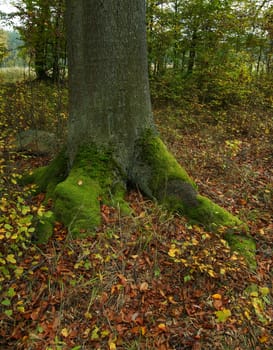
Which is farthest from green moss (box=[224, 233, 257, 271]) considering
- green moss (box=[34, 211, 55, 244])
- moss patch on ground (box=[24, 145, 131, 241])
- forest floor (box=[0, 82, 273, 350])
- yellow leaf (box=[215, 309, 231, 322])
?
green moss (box=[34, 211, 55, 244])

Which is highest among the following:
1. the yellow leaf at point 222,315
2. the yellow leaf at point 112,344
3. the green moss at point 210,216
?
the green moss at point 210,216

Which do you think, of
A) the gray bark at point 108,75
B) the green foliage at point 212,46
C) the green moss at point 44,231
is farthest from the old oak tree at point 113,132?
the green foliage at point 212,46

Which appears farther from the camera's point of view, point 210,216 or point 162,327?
point 210,216

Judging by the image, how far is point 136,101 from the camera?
3.45 m

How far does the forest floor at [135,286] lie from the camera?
2119 mm

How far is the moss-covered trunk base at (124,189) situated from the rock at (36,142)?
5.30ft

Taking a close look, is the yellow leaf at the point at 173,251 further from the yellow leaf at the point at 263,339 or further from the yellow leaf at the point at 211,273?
the yellow leaf at the point at 263,339

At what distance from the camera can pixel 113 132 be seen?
3.42m

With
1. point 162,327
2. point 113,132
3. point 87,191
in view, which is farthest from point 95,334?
point 113,132

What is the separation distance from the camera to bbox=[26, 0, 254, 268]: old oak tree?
3105mm

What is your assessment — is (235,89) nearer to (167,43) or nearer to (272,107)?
(272,107)

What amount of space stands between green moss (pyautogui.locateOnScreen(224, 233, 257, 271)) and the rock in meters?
3.75

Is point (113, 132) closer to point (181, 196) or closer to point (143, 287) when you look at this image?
point (181, 196)

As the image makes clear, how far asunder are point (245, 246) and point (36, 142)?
4197 millimetres
